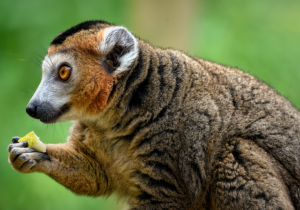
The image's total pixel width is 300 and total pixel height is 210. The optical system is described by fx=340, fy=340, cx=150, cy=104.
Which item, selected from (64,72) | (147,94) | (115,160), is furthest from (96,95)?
(115,160)

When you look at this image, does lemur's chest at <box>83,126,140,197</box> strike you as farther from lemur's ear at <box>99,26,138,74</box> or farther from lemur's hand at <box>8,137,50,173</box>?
lemur's ear at <box>99,26,138,74</box>

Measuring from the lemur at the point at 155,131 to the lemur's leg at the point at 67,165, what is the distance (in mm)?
16

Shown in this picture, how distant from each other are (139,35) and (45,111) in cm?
455

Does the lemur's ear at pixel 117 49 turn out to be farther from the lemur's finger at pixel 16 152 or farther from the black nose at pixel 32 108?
the lemur's finger at pixel 16 152

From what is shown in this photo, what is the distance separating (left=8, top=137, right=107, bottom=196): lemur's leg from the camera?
5281 millimetres

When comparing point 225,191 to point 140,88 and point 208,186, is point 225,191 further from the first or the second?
point 140,88

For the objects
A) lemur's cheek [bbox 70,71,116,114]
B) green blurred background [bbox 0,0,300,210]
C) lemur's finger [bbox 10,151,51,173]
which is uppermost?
green blurred background [bbox 0,0,300,210]

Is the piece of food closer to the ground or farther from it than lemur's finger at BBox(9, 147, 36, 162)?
farther from it

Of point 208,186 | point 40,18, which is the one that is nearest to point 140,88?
point 208,186

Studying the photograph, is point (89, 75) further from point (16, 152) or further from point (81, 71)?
point (16, 152)

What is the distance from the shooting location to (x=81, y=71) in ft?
17.1

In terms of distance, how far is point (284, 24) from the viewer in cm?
1096

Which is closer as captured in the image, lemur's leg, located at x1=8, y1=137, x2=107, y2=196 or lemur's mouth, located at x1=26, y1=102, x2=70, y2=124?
lemur's mouth, located at x1=26, y1=102, x2=70, y2=124

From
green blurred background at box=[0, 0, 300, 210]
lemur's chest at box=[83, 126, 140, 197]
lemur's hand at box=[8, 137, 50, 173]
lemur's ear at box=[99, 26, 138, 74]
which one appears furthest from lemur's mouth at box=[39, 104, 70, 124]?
green blurred background at box=[0, 0, 300, 210]
